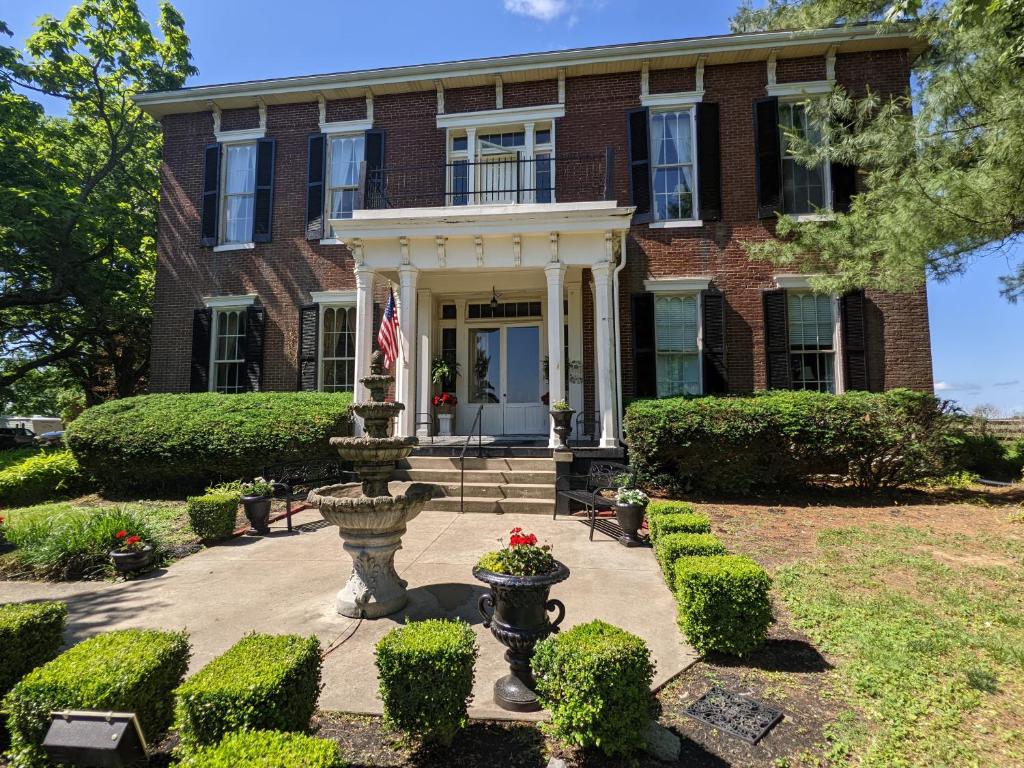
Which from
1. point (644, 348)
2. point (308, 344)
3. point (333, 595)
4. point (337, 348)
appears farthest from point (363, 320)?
point (333, 595)

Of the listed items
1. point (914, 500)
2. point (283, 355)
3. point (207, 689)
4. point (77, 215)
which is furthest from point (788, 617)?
point (77, 215)

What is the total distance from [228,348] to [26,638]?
Answer: 36.3ft

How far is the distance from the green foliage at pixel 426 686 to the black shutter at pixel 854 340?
1108 cm

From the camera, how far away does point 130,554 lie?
227 inches

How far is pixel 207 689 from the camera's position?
7.54ft

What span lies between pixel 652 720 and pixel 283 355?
12.0 metres

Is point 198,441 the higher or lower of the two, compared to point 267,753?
higher

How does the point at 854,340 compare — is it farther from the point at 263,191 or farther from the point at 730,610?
the point at 263,191

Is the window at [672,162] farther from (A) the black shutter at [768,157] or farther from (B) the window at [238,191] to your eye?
(B) the window at [238,191]

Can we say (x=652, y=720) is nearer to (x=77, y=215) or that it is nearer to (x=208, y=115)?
(x=208, y=115)

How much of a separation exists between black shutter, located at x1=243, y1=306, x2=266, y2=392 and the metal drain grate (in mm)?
12104

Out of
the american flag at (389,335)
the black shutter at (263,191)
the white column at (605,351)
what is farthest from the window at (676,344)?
the black shutter at (263,191)

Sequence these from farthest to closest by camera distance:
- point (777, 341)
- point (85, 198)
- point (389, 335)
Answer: point (85, 198) < point (777, 341) < point (389, 335)

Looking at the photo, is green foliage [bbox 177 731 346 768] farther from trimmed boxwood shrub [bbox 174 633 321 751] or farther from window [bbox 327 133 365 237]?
window [bbox 327 133 365 237]
